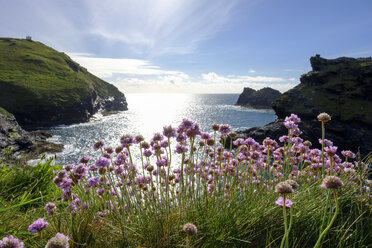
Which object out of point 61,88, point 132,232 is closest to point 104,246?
point 132,232

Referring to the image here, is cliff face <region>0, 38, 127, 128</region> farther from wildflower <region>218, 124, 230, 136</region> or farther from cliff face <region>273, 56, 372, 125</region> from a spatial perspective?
wildflower <region>218, 124, 230, 136</region>

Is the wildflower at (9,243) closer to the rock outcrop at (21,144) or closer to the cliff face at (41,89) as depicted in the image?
the rock outcrop at (21,144)

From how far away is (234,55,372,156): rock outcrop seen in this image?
4525 cm

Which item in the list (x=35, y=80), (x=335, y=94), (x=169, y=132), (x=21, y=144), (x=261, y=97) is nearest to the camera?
(x=169, y=132)

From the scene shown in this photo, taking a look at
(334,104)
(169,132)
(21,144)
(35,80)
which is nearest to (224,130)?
(169,132)

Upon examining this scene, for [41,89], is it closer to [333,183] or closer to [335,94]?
[333,183]

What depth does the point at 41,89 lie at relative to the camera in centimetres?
8606

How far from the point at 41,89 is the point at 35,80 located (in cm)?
1332

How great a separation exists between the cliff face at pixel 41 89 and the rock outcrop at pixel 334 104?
241ft

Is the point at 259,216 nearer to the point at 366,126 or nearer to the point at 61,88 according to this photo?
the point at 366,126

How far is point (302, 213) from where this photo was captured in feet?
9.35

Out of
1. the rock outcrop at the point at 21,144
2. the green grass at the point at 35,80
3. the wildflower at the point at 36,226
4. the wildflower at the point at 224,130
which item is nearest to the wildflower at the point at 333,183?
the wildflower at the point at 224,130

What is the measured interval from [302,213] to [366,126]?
6237 cm

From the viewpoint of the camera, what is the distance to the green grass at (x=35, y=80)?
76312mm
